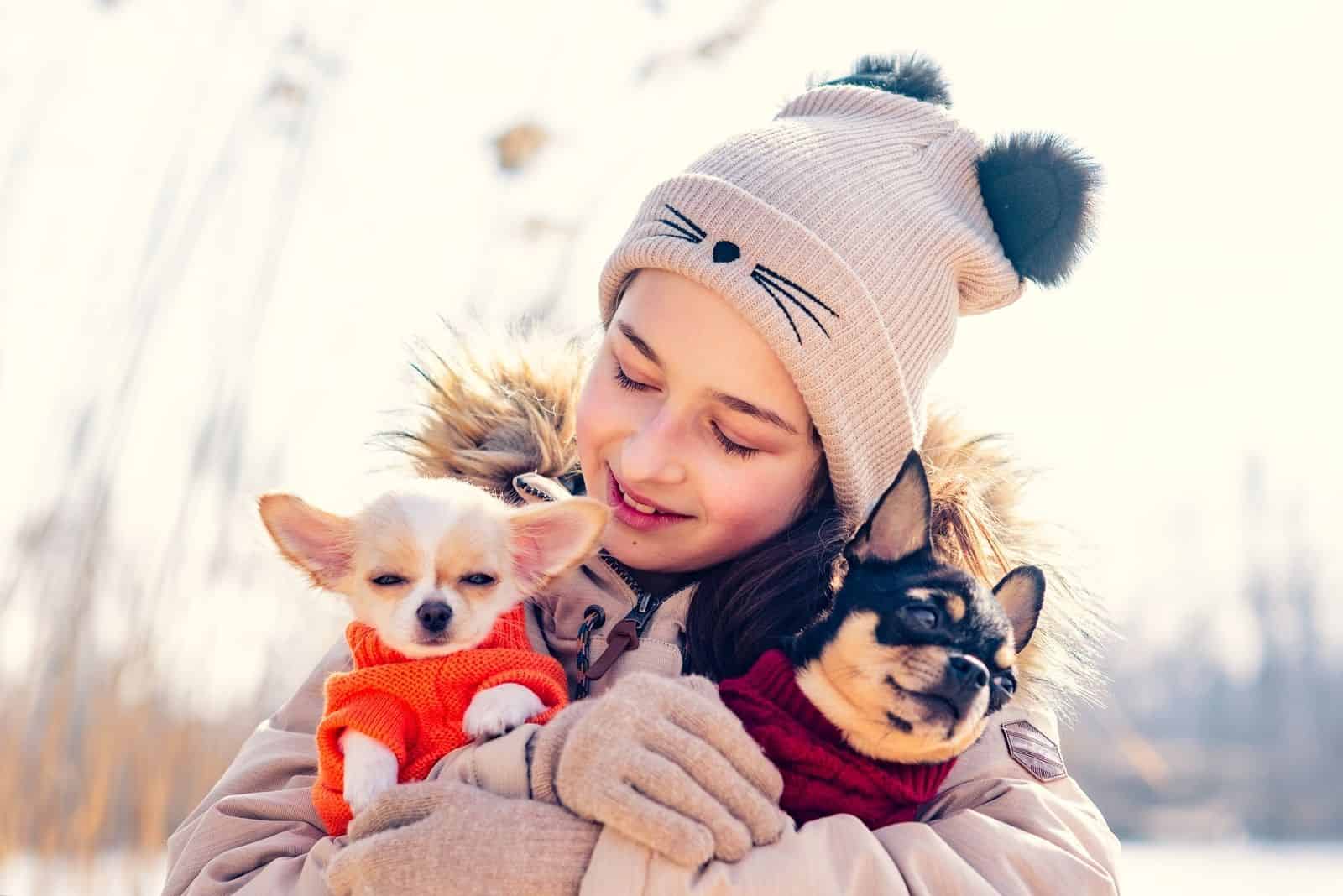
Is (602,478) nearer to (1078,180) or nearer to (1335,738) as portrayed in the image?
(1078,180)

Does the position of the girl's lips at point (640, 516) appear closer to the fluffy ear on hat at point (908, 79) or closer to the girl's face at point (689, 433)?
the girl's face at point (689, 433)

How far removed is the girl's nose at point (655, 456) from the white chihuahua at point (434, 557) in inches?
3.8

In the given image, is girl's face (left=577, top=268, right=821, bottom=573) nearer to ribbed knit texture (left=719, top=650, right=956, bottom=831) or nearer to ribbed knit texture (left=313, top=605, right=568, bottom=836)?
ribbed knit texture (left=313, top=605, right=568, bottom=836)

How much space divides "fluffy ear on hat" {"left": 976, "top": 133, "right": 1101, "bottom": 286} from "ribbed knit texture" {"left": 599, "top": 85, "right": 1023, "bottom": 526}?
0.14ft

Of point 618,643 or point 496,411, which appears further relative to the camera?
point 496,411

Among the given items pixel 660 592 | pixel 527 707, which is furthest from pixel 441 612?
pixel 660 592

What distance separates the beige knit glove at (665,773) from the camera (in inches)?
55.4

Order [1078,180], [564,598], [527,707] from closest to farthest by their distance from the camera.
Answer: [527,707], [564,598], [1078,180]

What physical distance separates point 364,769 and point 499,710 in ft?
0.65

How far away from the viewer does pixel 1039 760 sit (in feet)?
5.62

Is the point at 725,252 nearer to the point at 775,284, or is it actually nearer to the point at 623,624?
the point at 775,284

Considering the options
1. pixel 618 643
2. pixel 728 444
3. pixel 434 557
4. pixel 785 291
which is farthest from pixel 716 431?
pixel 434 557

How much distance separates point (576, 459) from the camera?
234 centimetres

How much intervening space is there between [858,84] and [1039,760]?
1391 mm
